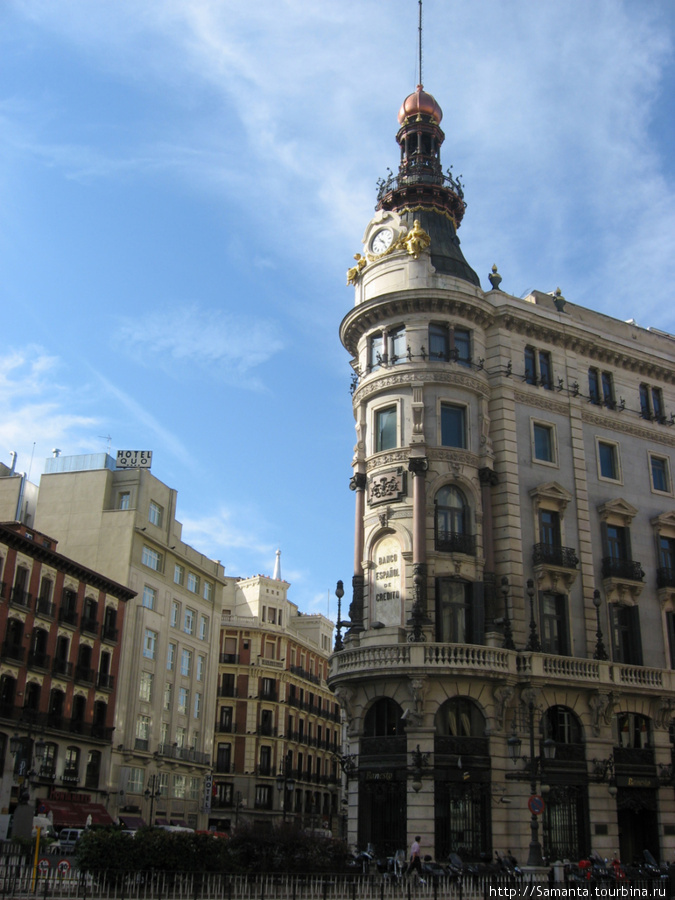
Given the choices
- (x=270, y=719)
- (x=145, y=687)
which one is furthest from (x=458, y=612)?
(x=270, y=719)

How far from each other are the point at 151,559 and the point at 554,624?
3166 cm

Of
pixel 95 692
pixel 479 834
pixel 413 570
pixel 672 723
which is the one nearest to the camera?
pixel 479 834

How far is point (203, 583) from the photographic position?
7000cm

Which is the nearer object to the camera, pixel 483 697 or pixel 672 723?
pixel 483 697

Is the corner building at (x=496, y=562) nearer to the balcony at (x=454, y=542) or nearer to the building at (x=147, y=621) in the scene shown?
the balcony at (x=454, y=542)

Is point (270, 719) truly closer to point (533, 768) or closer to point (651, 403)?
point (651, 403)

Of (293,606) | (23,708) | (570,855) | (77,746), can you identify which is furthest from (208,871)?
(293,606)

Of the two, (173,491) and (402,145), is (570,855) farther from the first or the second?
(173,491)

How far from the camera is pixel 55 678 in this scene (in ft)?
163

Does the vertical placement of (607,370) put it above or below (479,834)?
above

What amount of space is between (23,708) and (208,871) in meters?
29.2

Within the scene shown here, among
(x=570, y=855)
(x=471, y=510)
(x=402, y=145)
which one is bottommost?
(x=570, y=855)

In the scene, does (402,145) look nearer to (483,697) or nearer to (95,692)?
(483,697)

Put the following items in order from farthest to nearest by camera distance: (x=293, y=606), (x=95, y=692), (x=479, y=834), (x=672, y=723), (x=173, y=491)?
(x=293, y=606), (x=173, y=491), (x=95, y=692), (x=672, y=723), (x=479, y=834)
